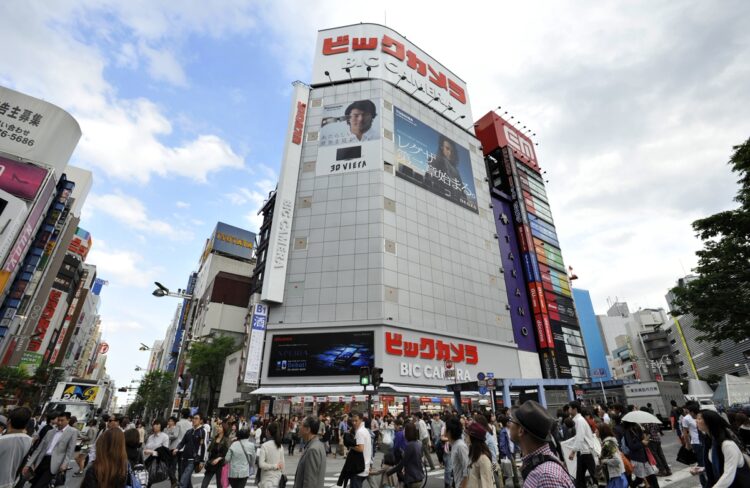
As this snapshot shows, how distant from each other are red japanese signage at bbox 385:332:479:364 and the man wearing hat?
85.7 ft

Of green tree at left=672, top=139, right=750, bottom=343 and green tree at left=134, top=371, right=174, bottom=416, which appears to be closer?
green tree at left=672, top=139, right=750, bottom=343

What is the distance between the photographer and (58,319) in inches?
2442

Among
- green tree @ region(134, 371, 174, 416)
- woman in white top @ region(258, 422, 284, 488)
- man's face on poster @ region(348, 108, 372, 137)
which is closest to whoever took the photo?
woman in white top @ region(258, 422, 284, 488)

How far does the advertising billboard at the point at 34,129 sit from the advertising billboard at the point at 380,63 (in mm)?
28894

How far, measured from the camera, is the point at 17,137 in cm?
3778

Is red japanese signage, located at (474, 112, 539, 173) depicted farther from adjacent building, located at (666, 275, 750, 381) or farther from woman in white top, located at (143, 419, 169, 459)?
woman in white top, located at (143, 419, 169, 459)

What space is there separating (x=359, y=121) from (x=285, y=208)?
12318 millimetres

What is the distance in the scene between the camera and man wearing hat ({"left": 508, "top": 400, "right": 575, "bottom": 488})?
7.54ft

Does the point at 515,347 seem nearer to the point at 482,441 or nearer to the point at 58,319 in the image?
the point at 482,441

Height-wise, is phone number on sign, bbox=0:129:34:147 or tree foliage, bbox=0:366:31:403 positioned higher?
phone number on sign, bbox=0:129:34:147

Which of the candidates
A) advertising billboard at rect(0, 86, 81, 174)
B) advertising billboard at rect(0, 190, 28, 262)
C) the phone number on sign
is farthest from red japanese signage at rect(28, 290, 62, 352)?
the phone number on sign

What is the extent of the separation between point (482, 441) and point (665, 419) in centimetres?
3217

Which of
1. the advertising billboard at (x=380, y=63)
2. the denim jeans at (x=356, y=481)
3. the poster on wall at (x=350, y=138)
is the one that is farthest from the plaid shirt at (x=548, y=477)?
the advertising billboard at (x=380, y=63)

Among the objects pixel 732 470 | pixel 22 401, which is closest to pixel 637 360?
pixel 732 470
